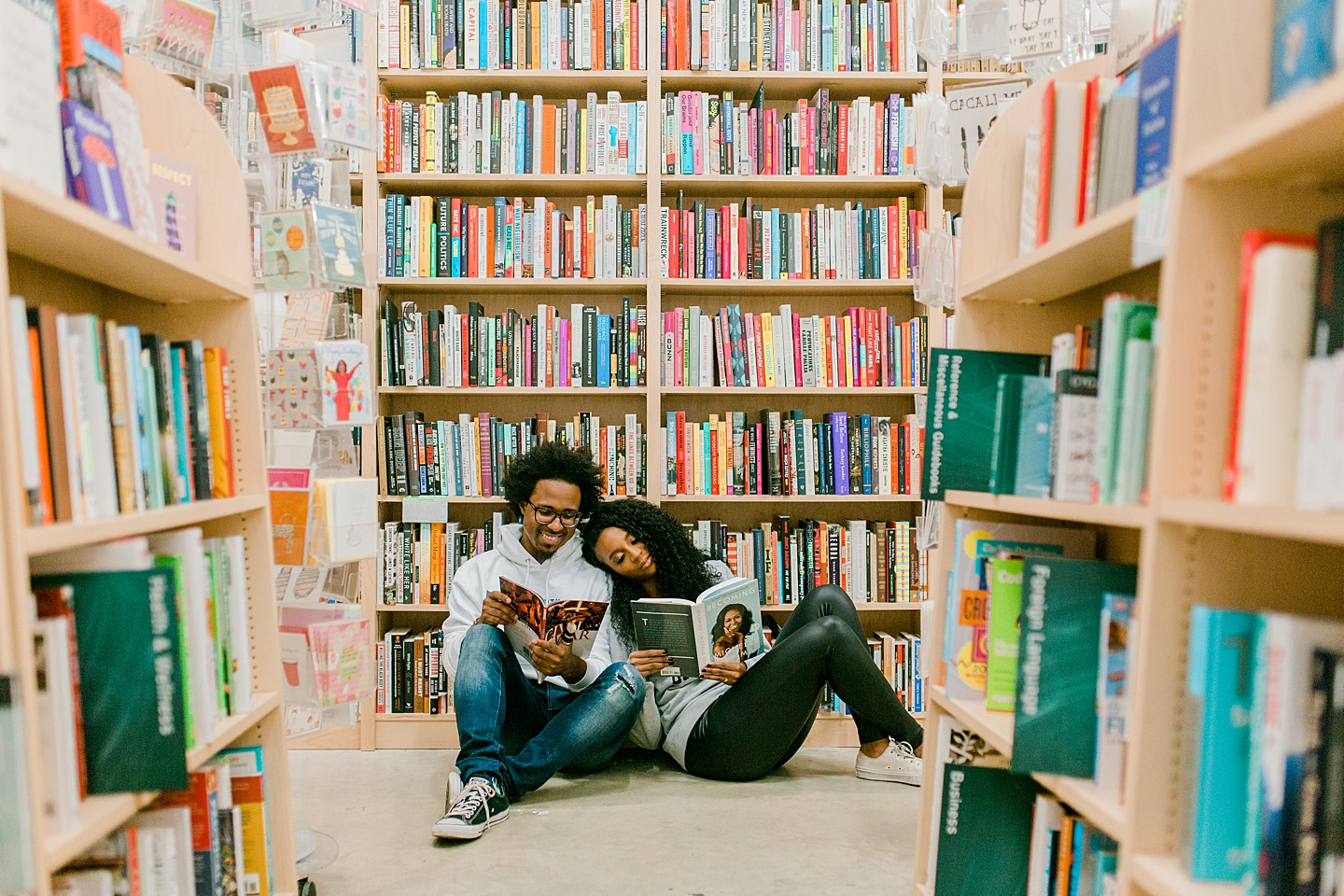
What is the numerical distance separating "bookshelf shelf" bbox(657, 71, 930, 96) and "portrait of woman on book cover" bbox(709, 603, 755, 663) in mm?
1740

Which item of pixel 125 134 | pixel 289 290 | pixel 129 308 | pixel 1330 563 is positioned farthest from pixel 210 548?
pixel 1330 563

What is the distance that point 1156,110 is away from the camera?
1.00m

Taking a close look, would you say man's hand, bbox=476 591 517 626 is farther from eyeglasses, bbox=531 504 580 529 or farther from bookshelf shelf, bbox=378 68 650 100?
bookshelf shelf, bbox=378 68 650 100

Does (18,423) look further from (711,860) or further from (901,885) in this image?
(901,885)

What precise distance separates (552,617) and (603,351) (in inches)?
37.4

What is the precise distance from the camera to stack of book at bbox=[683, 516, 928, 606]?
2.86 m

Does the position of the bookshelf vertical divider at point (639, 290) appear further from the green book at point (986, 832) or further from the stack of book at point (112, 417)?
the green book at point (986, 832)

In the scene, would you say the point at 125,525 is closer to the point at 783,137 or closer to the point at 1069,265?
the point at 1069,265

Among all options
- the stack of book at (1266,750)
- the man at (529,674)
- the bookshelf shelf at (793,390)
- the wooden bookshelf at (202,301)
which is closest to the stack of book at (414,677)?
the man at (529,674)

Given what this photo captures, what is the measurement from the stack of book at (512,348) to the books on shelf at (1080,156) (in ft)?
5.54

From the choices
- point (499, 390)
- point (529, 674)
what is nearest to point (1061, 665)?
point (529, 674)

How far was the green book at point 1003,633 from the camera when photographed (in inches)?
49.3

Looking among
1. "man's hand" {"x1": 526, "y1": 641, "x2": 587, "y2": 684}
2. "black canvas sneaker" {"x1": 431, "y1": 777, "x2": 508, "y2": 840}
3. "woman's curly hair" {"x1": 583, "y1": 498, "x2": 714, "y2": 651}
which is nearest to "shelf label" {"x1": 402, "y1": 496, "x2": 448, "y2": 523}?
"woman's curly hair" {"x1": 583, "y1": 498, "x2": 714, "y2": 651}

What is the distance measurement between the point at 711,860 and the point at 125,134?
1.76 m
